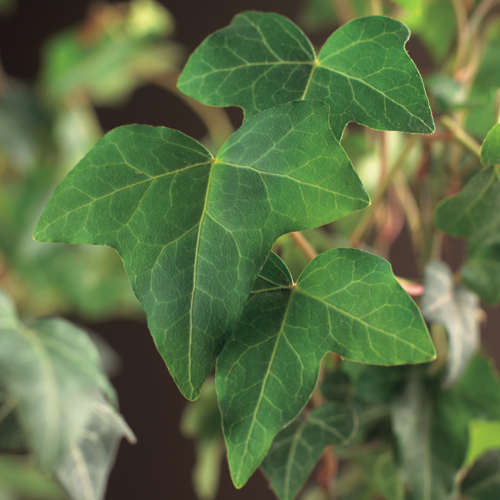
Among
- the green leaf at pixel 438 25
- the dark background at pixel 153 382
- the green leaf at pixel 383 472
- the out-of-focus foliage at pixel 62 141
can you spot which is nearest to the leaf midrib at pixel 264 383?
the green leaf at pixel 383 472

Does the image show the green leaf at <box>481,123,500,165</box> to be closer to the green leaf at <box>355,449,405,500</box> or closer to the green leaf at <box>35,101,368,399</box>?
the green leaf at <box>35,101,368,399</box>

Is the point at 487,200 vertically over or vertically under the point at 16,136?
over

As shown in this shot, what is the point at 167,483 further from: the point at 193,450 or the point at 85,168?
the point at 85,168

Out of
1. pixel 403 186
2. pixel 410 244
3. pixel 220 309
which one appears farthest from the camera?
→ pixel 410 244

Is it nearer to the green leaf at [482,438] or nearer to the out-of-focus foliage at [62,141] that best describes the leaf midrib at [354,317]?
the green leaf at [482,438]

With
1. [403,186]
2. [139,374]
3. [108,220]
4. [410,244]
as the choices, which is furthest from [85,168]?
[139,374]
